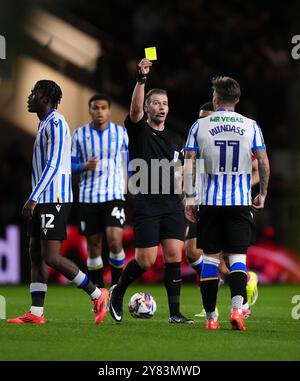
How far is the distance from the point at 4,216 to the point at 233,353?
8.49m

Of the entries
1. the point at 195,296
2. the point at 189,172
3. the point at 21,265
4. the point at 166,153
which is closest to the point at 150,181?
the point at 166,153

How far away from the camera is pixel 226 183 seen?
7.46 meters

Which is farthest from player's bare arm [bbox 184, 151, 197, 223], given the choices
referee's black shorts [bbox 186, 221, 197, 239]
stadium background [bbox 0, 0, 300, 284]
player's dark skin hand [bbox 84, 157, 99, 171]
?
stadium background [bbox 0, 0, 300, 284]

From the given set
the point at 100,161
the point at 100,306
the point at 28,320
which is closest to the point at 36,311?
the point at 28,320

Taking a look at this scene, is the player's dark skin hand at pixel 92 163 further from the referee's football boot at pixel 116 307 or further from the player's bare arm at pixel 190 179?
the player's bare arm at pixel 190 179

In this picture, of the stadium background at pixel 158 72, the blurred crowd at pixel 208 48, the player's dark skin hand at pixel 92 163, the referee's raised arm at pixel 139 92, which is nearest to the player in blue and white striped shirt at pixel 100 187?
the player's dark skin hand at pixel 92 163

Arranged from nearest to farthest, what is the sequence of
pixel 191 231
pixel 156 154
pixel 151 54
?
pixel 151 54, pixel 156 154, pixel 191 231

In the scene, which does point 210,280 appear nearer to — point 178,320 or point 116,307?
point 178,320

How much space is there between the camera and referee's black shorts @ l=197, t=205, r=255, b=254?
24.4 ft

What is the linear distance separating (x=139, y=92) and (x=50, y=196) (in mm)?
1037

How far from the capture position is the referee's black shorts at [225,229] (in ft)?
24.4

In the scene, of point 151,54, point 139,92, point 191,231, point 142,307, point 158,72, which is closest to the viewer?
point 151,54

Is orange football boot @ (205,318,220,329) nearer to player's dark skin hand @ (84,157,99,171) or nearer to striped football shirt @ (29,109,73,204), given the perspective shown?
striped football shirt @ (29,109,73,204)

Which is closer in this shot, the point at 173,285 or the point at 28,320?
the point at 28,320
